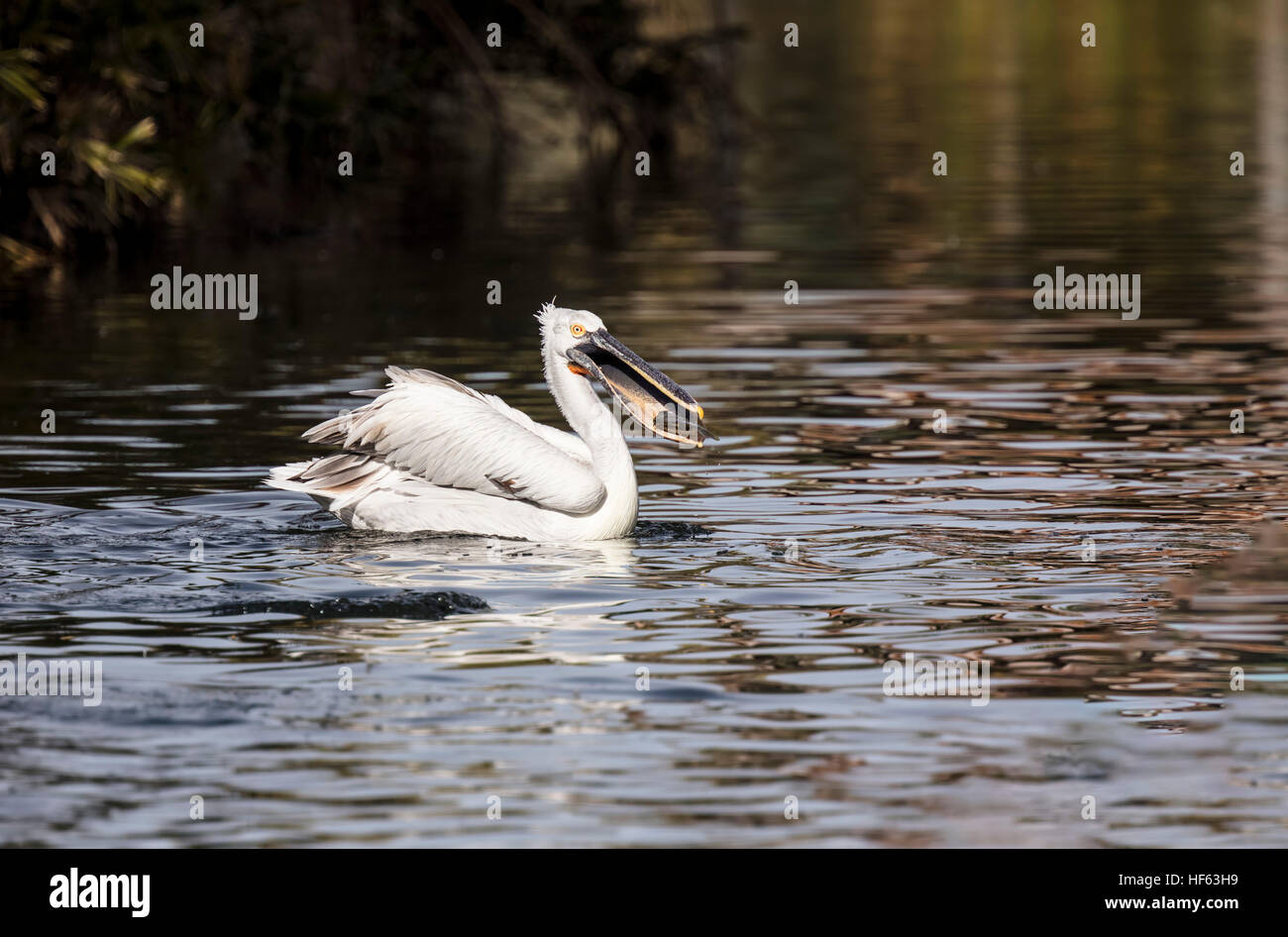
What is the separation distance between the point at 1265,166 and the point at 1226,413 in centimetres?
2202

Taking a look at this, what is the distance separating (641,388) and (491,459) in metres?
0.98

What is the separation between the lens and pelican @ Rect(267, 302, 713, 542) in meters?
10.8

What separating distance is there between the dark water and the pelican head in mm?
585

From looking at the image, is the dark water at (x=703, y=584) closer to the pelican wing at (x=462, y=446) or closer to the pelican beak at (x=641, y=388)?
the pelican wing at (x=462, y=446)

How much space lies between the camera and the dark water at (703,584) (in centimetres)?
720

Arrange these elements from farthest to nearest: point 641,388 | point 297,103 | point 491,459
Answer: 1. point 297,103
2. point 641,388
3. point 491,459

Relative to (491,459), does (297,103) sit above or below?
above

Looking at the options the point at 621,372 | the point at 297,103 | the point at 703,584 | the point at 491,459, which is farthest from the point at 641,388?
the point at 297,103

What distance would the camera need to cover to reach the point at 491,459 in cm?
1081

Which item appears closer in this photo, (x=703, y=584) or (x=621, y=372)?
(x=703, y=584)

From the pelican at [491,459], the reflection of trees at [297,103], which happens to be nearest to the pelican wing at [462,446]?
the pelican at [491,459]

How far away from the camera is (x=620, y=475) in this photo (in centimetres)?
1094

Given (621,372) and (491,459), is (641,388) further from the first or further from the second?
(491,459)
